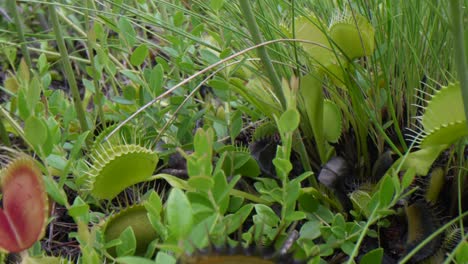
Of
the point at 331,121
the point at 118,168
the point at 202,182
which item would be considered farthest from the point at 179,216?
the point at 331,121

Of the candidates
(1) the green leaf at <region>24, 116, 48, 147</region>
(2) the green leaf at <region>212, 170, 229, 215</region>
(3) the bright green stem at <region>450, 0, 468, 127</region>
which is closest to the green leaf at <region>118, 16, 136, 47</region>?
(1) the green leaf at <region>24, 116, 48, 147</region>

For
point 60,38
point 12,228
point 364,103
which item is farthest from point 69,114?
point 364,103

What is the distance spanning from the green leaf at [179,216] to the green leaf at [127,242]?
168mm

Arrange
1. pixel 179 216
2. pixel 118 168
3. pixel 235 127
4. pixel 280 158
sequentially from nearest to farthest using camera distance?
pixel 179 216 < pixel 280 158 < pixel 118 168 < pixel 235 127

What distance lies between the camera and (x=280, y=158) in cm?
66

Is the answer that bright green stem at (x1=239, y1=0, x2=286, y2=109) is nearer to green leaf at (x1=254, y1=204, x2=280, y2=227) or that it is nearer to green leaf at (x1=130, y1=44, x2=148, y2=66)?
green leaf at (x1=254, y1=204, x2=280, y2=227)

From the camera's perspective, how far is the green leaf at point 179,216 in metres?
0.54

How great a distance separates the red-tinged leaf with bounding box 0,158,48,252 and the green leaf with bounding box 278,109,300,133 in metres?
0.25

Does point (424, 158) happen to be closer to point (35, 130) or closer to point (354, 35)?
point (354, 35)

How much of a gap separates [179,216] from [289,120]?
0.15 m

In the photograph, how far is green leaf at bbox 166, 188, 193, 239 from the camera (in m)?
0.54

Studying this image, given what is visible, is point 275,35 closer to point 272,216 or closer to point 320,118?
point 320,118

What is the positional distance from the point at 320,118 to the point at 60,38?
0.42m

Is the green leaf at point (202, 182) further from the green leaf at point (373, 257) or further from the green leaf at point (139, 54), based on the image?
the green leaf at point (139, 54)
